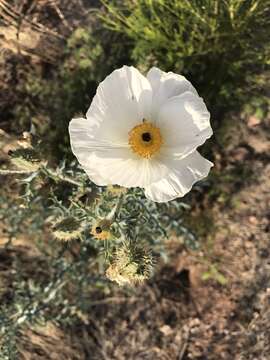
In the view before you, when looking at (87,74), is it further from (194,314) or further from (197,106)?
(194,314)

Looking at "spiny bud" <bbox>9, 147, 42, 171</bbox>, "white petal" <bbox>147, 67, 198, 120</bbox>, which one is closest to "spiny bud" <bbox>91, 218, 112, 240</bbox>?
"spiny bud" <bbox>9, 147, 42, 171</bbox>

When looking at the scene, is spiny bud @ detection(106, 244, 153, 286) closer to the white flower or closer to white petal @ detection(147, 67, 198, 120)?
the white flower

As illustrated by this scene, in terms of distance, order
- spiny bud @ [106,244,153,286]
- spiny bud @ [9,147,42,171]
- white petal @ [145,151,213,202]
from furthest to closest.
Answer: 1. spiny bud @ [9,147,42,171]
2. spiny bud @ [106,244,153,286]
3. white petal @ [145,151,213,202]

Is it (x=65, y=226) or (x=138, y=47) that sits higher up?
(x=138, y=47)

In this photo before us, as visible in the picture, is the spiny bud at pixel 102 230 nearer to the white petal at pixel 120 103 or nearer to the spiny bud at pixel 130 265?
the spiny bud at pixel 130 265

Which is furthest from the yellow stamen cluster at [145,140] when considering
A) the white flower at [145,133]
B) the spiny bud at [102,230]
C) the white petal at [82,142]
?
the spiny bud at [102,230]

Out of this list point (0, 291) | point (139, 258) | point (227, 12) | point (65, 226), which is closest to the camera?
point (139, 258)

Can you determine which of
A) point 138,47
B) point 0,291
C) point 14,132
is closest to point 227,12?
point 138,47

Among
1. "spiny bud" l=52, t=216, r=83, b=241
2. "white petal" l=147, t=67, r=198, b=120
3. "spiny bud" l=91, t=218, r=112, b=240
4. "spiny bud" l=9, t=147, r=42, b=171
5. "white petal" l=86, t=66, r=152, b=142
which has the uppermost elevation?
"white petal" l=147, t=67, r=198, b=120
